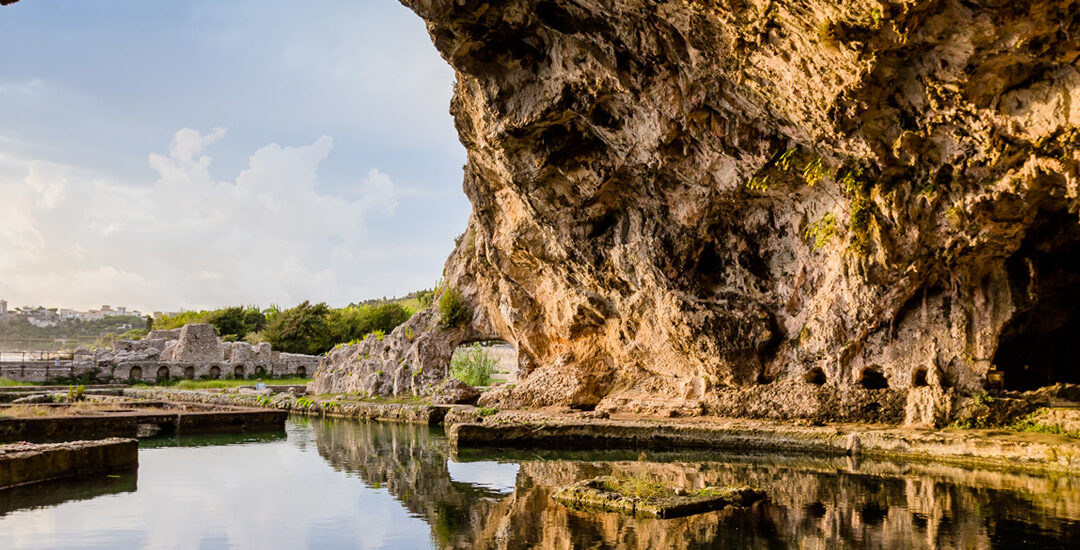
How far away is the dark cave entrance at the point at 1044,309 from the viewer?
566 inches

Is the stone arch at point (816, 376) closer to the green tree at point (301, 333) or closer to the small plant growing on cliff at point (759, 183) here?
the small plant growing on cliff at point (759, 183)

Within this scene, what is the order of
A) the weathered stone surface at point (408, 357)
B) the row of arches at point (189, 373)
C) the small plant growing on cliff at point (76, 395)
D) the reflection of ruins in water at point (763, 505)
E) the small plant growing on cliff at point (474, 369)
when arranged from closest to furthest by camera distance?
the reflection of ruins in water at point (763, 505) → the small plant growing on cliff at point (76, 395) → the weathered stone surface at point (408, 357) → the small plant growing on cliff at point (474, 369) → the row of arches at point (189, 373)

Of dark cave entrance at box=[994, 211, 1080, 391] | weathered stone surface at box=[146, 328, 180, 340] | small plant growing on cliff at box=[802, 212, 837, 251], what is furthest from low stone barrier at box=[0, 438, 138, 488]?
weathered stone surface at box=[146, 328, 180, 340]

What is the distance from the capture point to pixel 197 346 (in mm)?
38500

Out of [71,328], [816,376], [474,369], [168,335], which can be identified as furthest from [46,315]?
[816,376]

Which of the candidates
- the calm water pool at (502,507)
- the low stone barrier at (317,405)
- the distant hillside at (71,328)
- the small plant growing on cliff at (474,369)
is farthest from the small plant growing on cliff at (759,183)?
the distant hillside at (71,328)

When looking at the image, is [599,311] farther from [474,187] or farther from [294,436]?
[294,436]

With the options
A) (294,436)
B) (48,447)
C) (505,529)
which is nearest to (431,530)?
(505,529)

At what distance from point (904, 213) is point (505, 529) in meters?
8.93

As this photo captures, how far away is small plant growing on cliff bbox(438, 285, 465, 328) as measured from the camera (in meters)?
27.0

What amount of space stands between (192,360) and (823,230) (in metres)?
32.0

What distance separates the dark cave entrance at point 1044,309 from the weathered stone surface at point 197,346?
33.2 metres

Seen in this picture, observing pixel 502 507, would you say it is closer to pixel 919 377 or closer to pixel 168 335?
pixel 919 377

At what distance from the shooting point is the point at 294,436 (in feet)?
61.8
